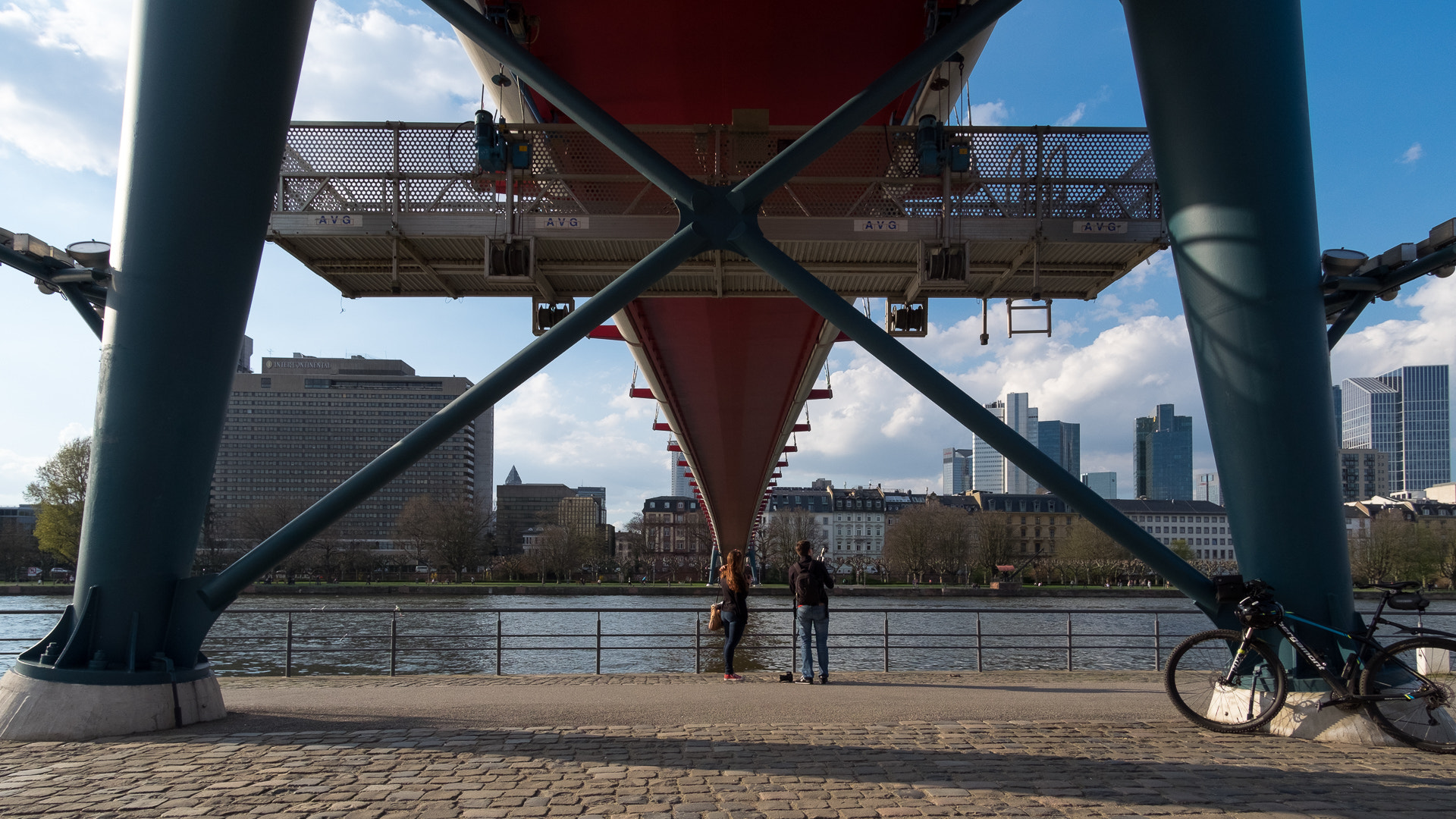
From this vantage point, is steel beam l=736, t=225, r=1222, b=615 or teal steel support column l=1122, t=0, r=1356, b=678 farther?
steel beam l=736, t=225, r=1222, b=615

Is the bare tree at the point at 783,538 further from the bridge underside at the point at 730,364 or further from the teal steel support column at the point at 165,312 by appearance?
the teal steel support column at the point at 165,312

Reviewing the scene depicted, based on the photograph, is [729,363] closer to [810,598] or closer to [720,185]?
[720,185]

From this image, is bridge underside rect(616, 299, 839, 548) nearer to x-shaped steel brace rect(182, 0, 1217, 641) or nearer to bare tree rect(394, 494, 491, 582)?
x-shaped steel brace rect(182, 0, 1217, 641)

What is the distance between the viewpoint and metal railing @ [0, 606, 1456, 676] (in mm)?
11055

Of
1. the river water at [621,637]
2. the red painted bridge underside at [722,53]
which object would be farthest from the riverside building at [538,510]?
the red painted bridge underside at [722,53]

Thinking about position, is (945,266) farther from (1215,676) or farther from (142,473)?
(142,473)

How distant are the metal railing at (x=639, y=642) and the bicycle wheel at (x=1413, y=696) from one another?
13.3 feet

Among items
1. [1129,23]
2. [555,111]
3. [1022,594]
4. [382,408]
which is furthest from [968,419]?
[382,408]

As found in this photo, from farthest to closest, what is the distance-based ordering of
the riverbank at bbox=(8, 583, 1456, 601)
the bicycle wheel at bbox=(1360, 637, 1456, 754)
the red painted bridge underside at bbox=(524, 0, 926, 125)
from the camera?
the riverbank at bbox=(8, 583, 1456, 601), the red painted bridge underside at bbox=(524, 0, 926, 125), the bicycle wheel at bbox=(1360, 637, 1456, 754)

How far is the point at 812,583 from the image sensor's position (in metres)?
9.05

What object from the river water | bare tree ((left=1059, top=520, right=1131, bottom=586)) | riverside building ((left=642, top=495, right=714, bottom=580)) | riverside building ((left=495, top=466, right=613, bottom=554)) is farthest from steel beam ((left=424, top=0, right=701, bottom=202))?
riverside building ((left=495, top=466, right=613, bottom=554))

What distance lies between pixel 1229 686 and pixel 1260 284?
2531mm

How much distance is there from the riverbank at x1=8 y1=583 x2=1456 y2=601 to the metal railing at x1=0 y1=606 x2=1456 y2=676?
62.3 feet

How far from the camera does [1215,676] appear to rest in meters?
6.13
